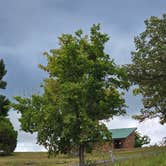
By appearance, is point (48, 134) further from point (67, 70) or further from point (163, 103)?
point (163, 103)

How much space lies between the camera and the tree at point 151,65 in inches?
1634

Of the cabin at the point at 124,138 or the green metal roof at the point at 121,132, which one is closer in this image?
the cabin at the point at 124,138

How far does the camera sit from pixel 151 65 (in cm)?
4150

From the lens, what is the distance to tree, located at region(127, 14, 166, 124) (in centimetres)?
4150

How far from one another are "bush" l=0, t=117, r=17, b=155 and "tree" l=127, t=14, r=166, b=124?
2312 cm

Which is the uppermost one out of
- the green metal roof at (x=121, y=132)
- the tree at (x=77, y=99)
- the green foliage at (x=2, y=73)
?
the green foliage at (x=2, y=73)

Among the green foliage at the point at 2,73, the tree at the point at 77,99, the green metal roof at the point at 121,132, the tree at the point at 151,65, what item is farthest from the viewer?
the green metal roof at the point at 121,132

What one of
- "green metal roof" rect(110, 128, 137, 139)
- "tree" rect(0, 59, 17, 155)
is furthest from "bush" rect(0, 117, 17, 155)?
"green metal roof" rect(110, 128, 137, 139)

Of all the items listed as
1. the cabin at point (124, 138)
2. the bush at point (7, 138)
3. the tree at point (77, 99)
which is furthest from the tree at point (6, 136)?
the tree at point (77, 99)

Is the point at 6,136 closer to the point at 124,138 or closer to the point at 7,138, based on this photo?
the point at 7,138

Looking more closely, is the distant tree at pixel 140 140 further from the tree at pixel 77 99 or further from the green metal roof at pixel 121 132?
the tree at pixel 77 99

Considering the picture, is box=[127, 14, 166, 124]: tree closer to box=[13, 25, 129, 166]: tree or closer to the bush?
box=[13, 25, 129, 166]: tree

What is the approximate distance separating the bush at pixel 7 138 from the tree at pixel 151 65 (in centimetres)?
2312

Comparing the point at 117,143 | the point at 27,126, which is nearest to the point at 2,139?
the point at 117,143
